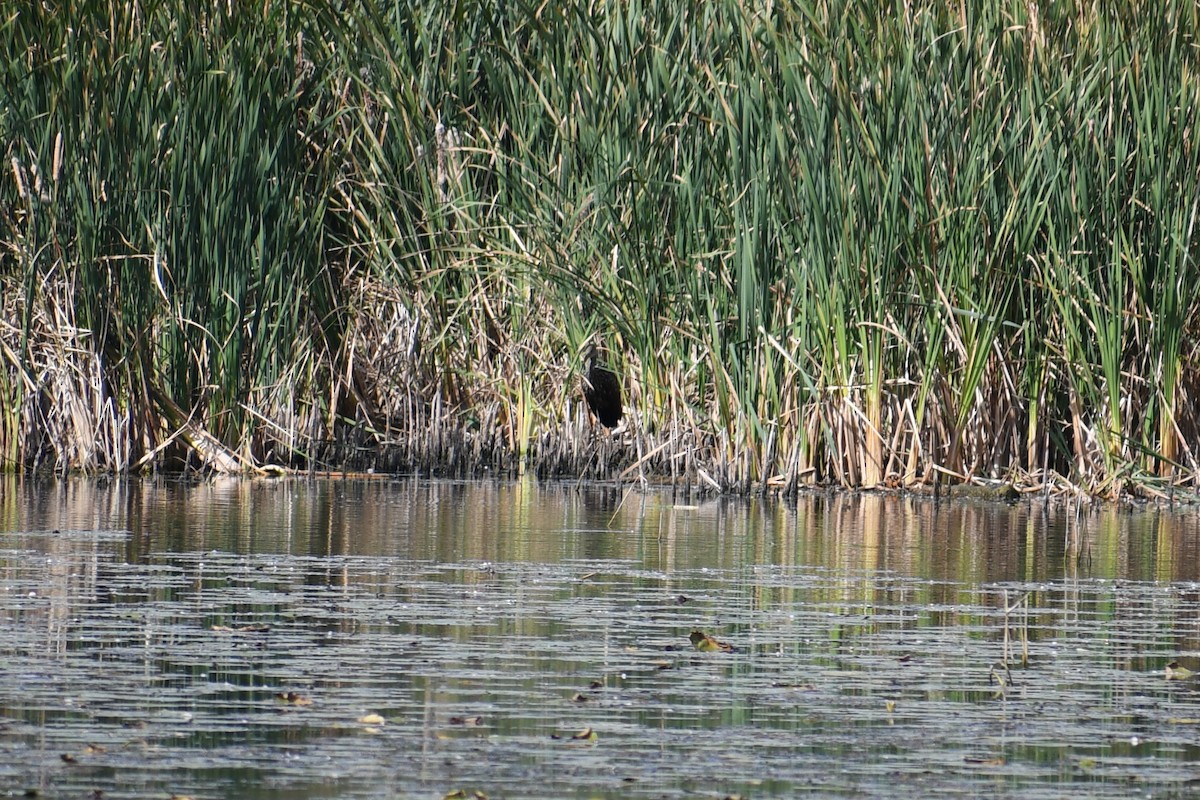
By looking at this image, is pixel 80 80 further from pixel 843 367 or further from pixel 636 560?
pixel 636 560

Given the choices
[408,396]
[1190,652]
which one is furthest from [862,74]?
[1190,652]

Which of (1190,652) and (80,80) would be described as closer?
(1190,652)

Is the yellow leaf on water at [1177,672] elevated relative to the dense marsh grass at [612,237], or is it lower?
lower

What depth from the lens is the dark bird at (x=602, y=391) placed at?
1162 centimetres

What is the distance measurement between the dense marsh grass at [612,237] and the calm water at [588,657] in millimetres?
1579

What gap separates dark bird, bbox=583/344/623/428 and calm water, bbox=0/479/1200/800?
2.44m

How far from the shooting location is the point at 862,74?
10.7 meters

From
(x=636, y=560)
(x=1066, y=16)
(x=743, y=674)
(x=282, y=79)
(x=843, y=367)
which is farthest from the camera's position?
(x=282, y=79)

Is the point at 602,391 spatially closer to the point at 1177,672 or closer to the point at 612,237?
the point at 612,237

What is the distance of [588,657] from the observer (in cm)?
539

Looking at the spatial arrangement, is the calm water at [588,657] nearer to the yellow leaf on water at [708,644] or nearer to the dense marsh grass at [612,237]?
the yellow leaf on water at [708,644]

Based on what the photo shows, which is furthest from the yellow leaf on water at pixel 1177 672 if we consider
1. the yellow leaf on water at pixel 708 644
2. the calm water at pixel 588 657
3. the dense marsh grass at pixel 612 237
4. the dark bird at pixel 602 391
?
the dark bird at pixel 602 391

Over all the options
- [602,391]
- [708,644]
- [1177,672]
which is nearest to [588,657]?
[708,644]

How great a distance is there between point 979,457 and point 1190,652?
16.7ft
